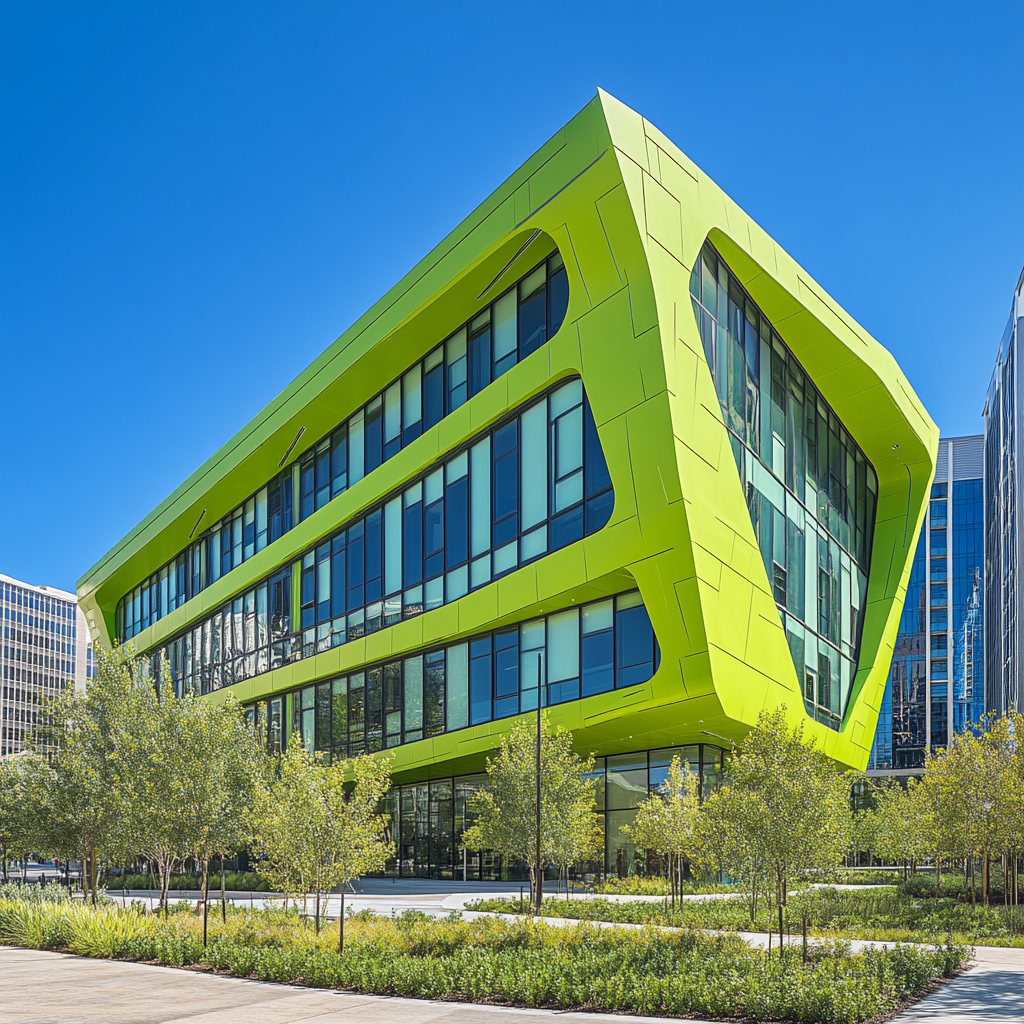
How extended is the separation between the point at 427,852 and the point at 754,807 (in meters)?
28.8

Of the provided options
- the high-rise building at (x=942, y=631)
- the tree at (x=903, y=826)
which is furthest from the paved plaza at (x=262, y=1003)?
the high-rise building at (x=942, y=631)

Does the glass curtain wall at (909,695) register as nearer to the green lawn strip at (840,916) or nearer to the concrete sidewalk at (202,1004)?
the green lawn strip at (840,916)

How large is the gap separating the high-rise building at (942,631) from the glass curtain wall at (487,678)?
77804mm

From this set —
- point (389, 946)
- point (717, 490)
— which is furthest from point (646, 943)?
point (717, 490)

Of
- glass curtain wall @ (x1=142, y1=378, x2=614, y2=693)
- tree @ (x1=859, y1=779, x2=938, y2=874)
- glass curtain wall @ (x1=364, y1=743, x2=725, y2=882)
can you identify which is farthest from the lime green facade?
tree @ (x1=859, y1=779, x2=938, y2=874)

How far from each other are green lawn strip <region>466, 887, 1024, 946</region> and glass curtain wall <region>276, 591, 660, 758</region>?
6.35m

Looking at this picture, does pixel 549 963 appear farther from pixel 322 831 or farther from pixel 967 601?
pixel 967 601

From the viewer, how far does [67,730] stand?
33031 millimetres

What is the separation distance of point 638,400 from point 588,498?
12.6 ft

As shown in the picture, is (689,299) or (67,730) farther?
(67,730)

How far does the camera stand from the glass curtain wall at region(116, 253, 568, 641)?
1398 inches

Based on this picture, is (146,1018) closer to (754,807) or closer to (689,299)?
(754,807)

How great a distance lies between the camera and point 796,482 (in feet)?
129

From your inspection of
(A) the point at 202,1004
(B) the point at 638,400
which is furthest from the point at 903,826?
(A) the point at 202,1004
